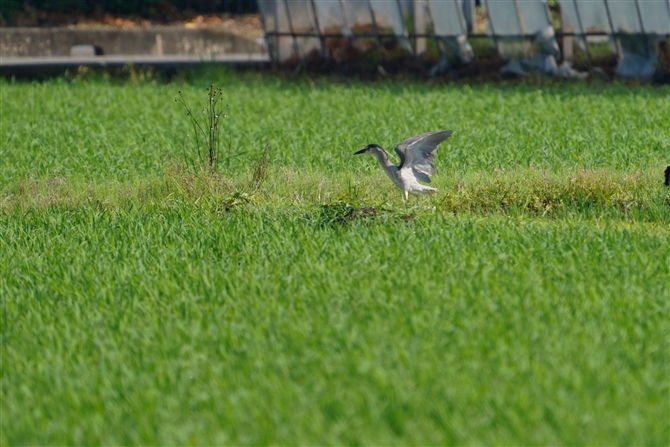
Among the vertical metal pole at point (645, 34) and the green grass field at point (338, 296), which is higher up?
the green grass field at point (338, 296)

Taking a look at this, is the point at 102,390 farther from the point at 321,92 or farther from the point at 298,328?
the point at 321,92

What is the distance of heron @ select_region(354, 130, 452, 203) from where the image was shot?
834cm

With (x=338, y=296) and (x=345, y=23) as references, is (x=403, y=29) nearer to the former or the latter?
(x=345, y=23)

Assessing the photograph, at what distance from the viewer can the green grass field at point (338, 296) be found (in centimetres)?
454

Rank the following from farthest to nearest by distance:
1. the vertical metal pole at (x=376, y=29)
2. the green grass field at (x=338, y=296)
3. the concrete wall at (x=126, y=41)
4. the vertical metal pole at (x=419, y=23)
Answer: the concrete wall at (x=126, y=41)
the vertical metal pole at (x=376, y=29)
the vertical metal pole at (x=419, y=23)
the green grass field at (x=338, y=296)

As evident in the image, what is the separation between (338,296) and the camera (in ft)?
20.3

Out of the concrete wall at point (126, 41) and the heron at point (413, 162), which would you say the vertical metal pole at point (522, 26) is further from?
the heron at point (413, 162)

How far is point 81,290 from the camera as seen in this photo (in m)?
6.59

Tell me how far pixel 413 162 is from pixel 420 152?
0.10 m

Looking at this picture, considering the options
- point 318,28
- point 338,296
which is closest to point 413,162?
point 338,296

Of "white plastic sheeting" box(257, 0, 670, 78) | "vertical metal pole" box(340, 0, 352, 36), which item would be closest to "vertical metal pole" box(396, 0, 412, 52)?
"white plastic sheeting" box(257, 0, 670, 78)

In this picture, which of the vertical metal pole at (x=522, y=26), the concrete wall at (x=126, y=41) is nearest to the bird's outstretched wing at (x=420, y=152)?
the vertical metal pole at (x=522, y=26)

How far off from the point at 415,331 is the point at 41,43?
22.4 meters

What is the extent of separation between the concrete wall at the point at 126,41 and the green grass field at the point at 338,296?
46.0 ft
